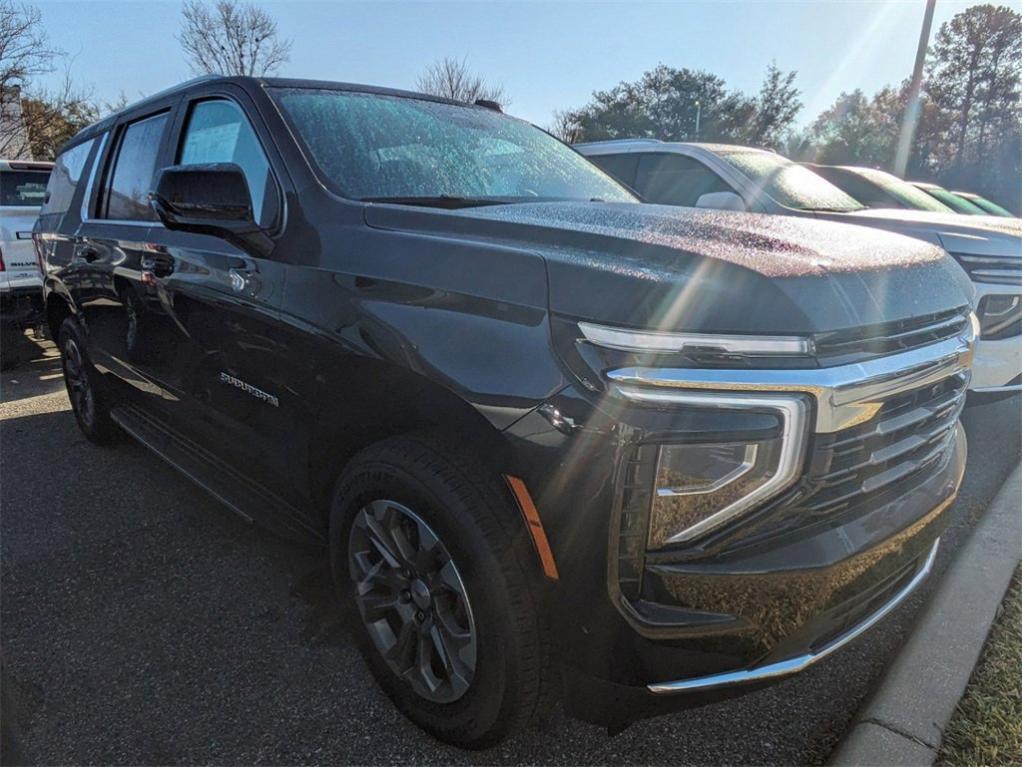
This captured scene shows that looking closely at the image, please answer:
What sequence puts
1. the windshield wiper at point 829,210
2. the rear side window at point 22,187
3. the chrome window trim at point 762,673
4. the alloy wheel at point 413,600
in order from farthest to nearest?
1. the rear side window at point 22,187
2. the windshield wiper at point 829,210
3. the alloy wheel at point 413,600
4. the chrome window trim at point 762,673

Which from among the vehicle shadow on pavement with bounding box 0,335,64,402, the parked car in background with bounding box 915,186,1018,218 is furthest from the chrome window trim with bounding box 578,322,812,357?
the parked car in background with bounding box 915,186,1018,218

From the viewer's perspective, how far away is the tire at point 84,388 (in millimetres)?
4160

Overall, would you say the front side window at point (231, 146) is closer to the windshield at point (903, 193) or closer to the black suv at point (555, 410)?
the black suv at point (555, 410)

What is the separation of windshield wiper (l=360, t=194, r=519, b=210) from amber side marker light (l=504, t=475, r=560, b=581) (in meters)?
1.12

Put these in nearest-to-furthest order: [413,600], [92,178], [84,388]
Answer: [413,600]
[92,178]
[84,388]

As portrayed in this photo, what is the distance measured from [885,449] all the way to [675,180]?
4428 millimetres

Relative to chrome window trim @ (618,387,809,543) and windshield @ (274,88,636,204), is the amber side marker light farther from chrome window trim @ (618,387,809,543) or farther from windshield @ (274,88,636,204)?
windshield @ (274,88,636,204)

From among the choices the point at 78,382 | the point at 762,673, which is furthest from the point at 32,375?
the point at 762,673

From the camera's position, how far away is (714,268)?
5.04ft

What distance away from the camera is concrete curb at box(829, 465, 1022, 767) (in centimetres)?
186

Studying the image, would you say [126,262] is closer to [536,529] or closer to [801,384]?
[536,529]

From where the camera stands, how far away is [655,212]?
7.52 feet

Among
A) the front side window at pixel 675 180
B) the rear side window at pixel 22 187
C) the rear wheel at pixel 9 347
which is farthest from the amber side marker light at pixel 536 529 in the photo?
the rear side window at pixel 22 187

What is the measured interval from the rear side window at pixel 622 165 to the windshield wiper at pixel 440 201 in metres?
3.70
